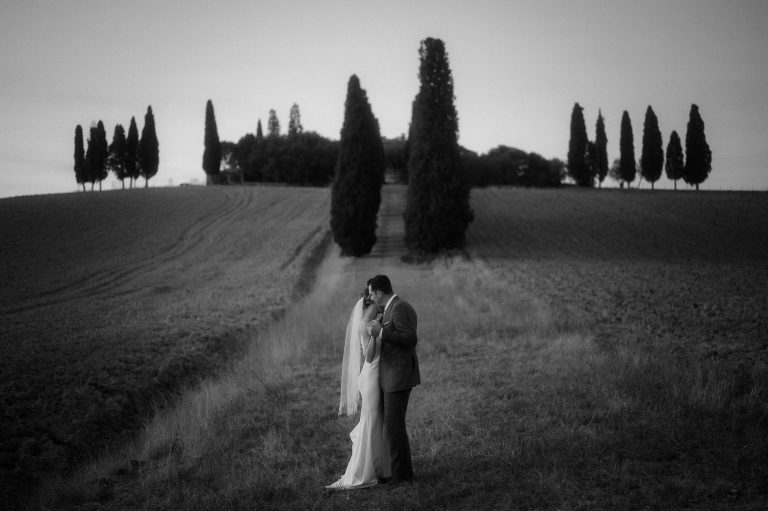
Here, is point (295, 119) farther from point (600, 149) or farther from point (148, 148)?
point (600, 149)

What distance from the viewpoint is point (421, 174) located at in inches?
1342

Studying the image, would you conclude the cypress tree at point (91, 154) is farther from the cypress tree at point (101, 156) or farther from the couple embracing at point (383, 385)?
the couple embracing at point (383, 385)

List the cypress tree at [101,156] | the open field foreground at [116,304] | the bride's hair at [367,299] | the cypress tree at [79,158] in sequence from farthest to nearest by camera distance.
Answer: the cypress tree at [79,158] < the cypress tree at [101,156] < the open field foreground at [116,304] < the bride's hair at [367,299]

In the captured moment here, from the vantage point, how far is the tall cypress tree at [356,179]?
35312 mm

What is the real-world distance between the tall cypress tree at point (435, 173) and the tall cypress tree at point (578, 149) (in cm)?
4230

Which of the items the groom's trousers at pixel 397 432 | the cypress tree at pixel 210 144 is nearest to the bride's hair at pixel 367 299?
the groom's trousers at pixel 397 432

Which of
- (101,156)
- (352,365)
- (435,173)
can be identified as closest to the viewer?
(352,365)

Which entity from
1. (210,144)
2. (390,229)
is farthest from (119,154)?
(390,229)

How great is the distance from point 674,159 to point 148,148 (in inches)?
2665

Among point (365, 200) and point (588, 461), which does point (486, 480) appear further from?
point (365, 200)

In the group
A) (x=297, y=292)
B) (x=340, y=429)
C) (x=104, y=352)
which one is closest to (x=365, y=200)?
Answer: (x=297, y=292)

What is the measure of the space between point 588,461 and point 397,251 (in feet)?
100

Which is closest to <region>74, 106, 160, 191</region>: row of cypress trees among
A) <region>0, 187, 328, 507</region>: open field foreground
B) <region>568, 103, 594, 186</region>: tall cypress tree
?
<region>0, 187, 328, 507</region>: open field foreground

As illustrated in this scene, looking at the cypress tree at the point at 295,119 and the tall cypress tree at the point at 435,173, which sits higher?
the cypress tree at the point at 295,119
